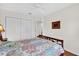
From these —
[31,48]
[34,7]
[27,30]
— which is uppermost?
[34,7]

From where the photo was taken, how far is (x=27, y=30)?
141cm

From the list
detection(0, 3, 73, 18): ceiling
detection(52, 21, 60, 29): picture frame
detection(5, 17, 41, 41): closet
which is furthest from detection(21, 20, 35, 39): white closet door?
detection(52, 21, 60, 29): picture frame

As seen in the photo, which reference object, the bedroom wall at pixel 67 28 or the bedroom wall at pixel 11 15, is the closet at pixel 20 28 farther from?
the bedroom wall at pixel 67 28

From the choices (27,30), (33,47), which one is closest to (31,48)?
(33,47)

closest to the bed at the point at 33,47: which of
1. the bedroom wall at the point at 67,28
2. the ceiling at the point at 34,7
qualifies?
the bedroom wall at the point at 67,28

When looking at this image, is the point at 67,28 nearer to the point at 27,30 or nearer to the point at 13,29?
the point at 27,30

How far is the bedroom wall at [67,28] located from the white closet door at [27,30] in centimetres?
21

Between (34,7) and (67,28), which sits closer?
(34,7)

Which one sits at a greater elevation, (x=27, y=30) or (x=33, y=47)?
(x=27, y=30)

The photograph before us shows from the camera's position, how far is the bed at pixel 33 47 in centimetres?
126

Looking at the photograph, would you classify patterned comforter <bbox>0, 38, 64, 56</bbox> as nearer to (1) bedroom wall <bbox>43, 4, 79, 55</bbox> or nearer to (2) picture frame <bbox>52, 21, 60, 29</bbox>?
(1) bedroom wall <bbox>43, 4, 79, 55</bbox>

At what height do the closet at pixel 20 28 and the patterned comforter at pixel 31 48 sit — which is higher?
the closet at pixel 20 28

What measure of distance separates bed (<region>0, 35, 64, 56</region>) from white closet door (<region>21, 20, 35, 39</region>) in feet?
0.23

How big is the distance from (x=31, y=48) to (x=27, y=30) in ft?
1.00
